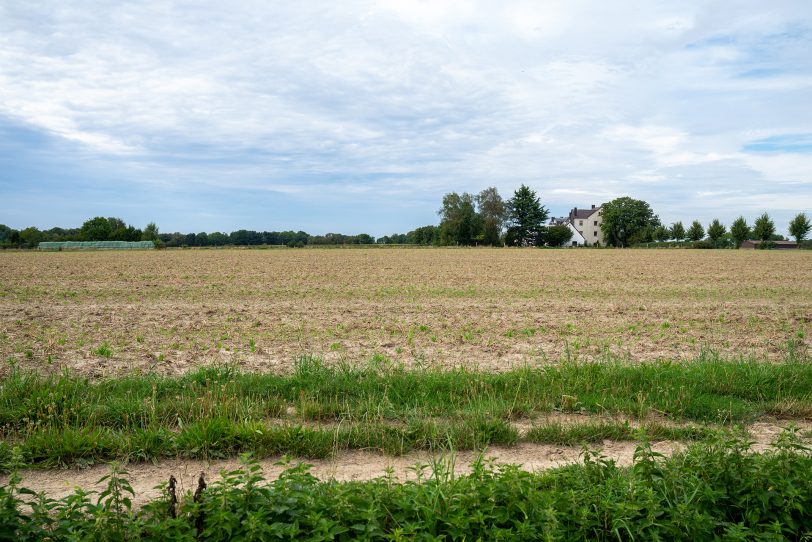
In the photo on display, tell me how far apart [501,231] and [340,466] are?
143 meters

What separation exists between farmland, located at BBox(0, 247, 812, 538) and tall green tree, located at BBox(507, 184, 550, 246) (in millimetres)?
124968

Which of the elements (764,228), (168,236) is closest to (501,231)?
(764,228)

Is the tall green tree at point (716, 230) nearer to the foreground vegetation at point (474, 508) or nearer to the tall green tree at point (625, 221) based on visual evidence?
the tall green tree at point (625, 221)

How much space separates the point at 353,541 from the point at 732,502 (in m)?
3.29

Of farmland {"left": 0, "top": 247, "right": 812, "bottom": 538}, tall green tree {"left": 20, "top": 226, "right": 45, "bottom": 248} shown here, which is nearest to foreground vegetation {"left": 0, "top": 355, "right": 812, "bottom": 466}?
farmland {"left": 0, "top": 247, "right": 812, "bottom": 538}

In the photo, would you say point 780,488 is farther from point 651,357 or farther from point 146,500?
point 651,357

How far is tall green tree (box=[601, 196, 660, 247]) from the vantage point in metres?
145

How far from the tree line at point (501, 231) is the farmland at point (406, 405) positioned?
374 ft

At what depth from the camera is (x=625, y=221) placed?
146m

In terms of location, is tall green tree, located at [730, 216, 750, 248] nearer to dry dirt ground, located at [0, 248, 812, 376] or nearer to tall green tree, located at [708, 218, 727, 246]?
tall green tree, located at [708, 218, 727, 246]

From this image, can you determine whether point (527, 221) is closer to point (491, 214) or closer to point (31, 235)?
point (491, 214)

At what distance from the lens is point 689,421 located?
7246 mm

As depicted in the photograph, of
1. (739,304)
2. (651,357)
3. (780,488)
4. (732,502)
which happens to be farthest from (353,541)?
(739,304)

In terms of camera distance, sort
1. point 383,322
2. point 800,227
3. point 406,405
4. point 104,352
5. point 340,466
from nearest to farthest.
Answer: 1. point 340,466
2. point 406,405
3. point 104,352
4. point 383,322
5. point 800,227
